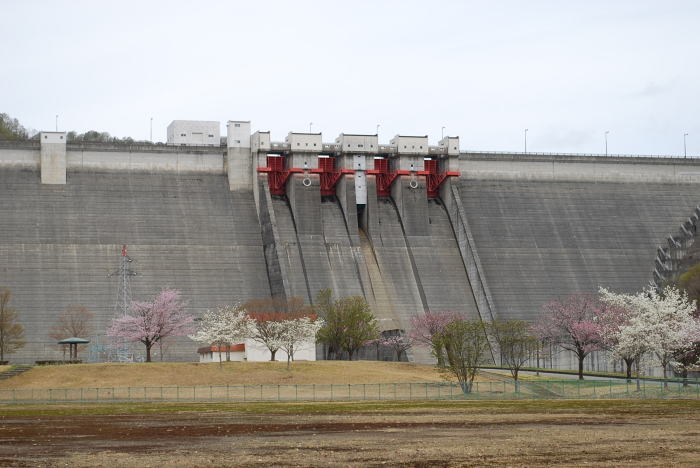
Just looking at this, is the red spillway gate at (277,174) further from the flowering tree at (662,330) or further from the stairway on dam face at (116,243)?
the flowering tree at (662,330)

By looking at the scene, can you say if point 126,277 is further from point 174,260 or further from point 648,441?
point 648,441

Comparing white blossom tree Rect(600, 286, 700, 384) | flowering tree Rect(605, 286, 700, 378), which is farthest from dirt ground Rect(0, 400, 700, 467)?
white blossom tree Rect(600, 286, 700, 384)

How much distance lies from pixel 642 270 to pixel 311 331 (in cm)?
4036

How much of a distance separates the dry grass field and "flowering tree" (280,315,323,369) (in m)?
3.08

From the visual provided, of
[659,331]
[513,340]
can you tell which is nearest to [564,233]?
[513,340]

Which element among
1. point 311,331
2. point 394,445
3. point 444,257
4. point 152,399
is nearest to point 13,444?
point 394,445

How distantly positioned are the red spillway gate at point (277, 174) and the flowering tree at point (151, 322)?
22833mm

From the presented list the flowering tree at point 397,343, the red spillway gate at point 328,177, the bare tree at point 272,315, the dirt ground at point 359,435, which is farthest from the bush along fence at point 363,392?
the red spillway gate at point 328,177

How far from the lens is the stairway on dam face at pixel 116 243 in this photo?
324 ft

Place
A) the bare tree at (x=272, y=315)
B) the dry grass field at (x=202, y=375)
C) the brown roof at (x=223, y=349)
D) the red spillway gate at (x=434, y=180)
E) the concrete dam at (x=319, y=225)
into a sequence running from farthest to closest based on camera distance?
the red spillway gate at (x=434, y=180)
the concrete dam at (x=319, y=225)
the brown roof at (x=223, y=349)
the bare tree at (x=272, y=315)
the dry grass field at (x=202, y=375)

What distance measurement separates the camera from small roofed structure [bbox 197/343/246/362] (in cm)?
9356

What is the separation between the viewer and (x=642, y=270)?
116250mm

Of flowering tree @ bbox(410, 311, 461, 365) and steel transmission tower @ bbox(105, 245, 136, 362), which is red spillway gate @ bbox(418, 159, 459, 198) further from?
steel transmission tower @ bbox(105, 245, 136, 362)

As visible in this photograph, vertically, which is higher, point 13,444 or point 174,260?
point 174,260
